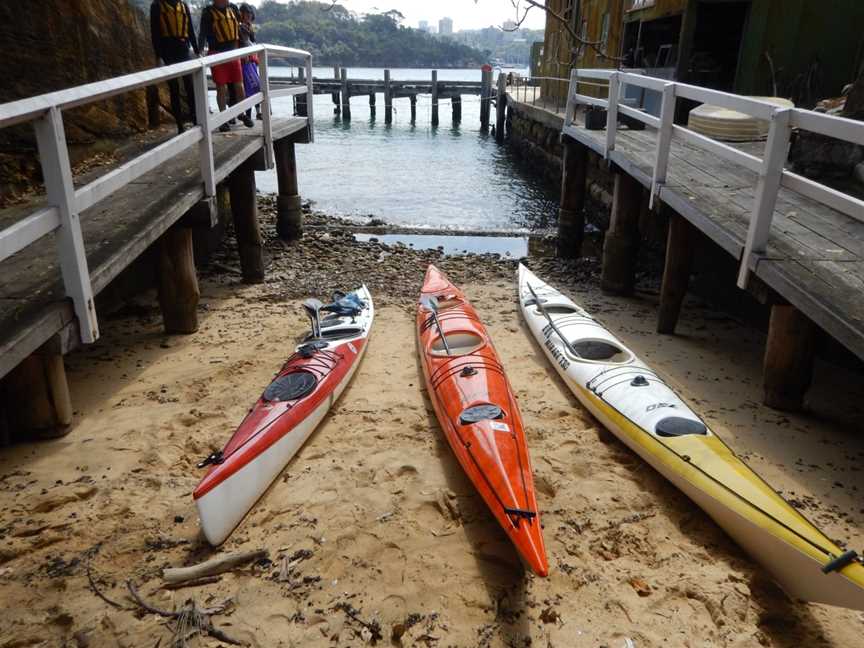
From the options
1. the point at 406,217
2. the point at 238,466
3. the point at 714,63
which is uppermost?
the point at 714,63

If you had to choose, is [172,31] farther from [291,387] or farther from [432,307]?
[291,387]

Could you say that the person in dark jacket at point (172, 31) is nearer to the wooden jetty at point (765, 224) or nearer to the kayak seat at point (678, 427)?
the wooden jetty at point (765, 224)

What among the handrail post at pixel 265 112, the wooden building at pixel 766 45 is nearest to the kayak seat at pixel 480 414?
the handrail post at pixel 265 112

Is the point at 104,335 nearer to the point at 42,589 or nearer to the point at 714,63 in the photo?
Result: the point at 42,589

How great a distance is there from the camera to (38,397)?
405 centimetres

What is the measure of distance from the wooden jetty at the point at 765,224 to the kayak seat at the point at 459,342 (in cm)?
213

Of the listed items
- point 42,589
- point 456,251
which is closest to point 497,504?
point 42,589

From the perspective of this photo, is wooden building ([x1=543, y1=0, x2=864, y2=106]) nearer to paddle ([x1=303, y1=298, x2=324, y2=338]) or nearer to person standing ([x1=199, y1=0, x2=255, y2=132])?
person standing ([x1=199, y1=0, x2=255, y2=132])

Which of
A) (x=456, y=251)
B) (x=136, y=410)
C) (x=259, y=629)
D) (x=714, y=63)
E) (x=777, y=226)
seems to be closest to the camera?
(x=259, y=629)

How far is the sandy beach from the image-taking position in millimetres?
2988

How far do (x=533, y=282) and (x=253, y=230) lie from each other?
349cm

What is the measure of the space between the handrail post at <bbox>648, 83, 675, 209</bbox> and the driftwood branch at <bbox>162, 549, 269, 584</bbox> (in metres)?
5.02

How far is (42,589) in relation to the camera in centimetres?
308

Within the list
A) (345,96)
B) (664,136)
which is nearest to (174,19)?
(664,136)
